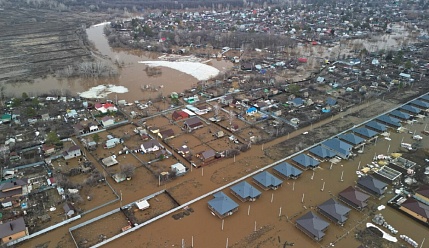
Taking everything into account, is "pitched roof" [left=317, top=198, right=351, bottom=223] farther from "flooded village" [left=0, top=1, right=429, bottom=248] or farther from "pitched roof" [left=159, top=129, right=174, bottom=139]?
"pitched roof" [left=159, top=129, right=174, bottom=139]

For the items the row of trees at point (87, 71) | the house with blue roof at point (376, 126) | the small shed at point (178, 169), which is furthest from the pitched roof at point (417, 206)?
the row of trees at point (87, 71)

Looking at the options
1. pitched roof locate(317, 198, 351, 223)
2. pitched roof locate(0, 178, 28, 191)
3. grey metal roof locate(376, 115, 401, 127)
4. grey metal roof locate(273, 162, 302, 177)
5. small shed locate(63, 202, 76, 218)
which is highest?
grey metal roof locate(376, 115, 401, 127)

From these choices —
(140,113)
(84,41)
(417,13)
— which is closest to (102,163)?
(140,113)

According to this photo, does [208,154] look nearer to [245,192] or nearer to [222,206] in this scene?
[245,192]

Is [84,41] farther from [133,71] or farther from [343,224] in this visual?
[343,224]

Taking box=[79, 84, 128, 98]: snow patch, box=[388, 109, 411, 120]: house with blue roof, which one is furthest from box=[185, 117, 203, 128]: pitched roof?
box=[388, 109, 411, 120]: house with blue roof
